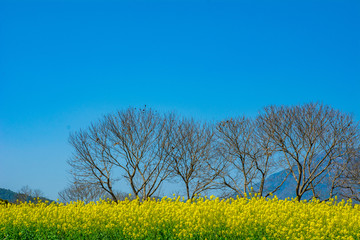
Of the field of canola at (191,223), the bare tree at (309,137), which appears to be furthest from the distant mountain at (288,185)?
the field of canola at (191,223)

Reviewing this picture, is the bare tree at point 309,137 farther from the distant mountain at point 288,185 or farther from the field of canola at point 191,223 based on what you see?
the field of canola at point 191,223

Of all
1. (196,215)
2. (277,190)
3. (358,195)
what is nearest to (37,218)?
(196,215)

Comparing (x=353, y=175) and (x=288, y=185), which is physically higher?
(x=353, y=175)

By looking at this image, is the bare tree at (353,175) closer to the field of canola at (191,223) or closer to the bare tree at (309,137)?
the bare tree at (309,137)

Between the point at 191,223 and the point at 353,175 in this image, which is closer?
the point at 191,223

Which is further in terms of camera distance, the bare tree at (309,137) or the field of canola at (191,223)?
the bare tree at (309,137)

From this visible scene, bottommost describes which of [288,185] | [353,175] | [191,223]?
[191,223]

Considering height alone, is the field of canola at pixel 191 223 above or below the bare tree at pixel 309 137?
below

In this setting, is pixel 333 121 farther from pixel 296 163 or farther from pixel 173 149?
pixel 173 149

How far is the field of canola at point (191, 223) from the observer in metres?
7.34

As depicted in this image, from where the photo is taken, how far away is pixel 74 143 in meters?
27.9

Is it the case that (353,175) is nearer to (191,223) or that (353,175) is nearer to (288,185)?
(288,185)

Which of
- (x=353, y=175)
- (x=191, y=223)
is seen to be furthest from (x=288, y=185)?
(x=191, y=223)

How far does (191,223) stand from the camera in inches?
301
